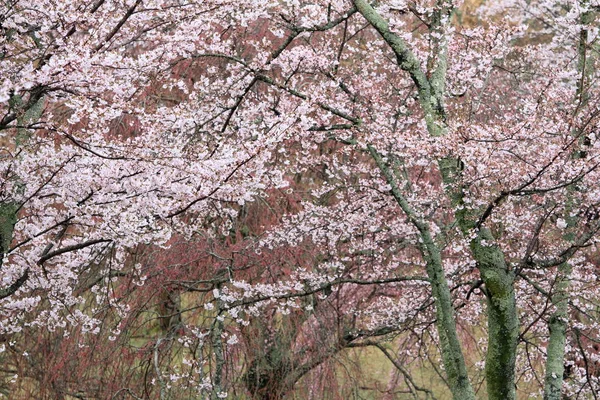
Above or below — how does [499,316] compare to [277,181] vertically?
below

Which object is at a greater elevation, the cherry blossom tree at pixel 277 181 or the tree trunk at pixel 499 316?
the cherry blossom tree at pixel 277 181

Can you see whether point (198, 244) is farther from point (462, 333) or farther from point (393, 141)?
point (462, 333)

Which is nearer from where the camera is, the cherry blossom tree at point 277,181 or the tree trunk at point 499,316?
the cherry blossom tree at point 277,181

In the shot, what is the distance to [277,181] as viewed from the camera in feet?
18.9

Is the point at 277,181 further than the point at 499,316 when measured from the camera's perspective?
Yes

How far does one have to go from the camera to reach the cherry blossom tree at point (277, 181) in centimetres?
443

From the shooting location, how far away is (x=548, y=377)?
19.1 ft

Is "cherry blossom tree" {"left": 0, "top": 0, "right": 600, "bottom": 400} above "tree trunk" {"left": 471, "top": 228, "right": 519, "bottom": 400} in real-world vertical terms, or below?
above

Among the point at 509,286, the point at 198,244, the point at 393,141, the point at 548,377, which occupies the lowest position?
the point at 548,377

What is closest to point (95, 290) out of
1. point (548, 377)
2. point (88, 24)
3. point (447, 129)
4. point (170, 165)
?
point (170, 165)

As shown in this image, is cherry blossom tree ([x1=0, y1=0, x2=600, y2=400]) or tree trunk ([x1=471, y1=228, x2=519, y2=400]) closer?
cherry blossom tree ([x1=0, y1=0, x2=600, y2=400])

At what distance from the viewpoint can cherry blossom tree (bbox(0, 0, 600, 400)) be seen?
4.43m

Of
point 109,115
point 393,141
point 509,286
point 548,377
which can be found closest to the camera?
point 109,115

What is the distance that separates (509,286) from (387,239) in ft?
12.2
